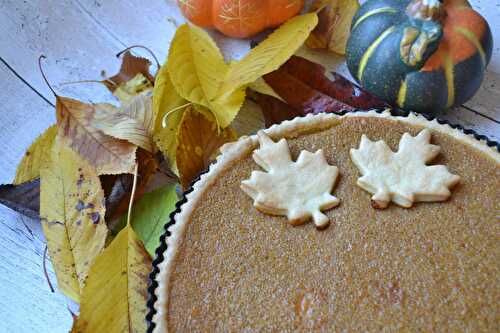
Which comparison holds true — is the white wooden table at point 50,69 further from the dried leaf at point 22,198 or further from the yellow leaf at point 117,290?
the yellow leaf at point 117,290

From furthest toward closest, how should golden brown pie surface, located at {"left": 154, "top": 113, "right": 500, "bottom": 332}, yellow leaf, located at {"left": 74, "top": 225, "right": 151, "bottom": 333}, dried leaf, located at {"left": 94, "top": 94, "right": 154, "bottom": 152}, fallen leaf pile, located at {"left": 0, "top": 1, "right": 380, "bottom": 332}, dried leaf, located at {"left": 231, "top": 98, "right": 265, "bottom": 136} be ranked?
dried leaf, located at {"left": 231, "top": 98, "right": 265, "bottom": 136}
dried leaf, located at {"left": 94, "top": 94, "right": 154, "bottom": 152}
fallen leaf pile, located at {"left": 0, "top": 1, "right": 380, "bottom": 332}
yellow leaf, located at {"left": 74, "top": 225, "right": 151, "bottom": 333}
golden brown pie surface, located at {"left": 154, "top": 113, "right": 500, "bottom": 332}

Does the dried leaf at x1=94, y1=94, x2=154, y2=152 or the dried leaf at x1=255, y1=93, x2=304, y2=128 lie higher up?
the dried leaf at x1=94, y1=94, x2=154, y2=152

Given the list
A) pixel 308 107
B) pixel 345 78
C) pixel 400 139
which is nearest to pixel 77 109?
pixel 308 107

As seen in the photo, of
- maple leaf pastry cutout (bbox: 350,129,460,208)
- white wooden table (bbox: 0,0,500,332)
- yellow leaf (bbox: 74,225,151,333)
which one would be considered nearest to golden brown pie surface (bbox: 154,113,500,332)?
maple leaf pastry cutout (bbox: 350,129,460,208)

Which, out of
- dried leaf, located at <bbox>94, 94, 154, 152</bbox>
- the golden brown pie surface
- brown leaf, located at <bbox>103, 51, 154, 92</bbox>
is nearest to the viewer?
the golden brown pie surface

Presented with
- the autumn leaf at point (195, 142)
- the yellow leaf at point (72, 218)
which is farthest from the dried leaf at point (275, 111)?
the yellow leaf at point (72, 218)

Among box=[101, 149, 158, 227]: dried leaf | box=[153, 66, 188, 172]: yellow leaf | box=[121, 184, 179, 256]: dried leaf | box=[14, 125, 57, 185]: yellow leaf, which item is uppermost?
box=[14, 125, 57, 185]: yellow leaf

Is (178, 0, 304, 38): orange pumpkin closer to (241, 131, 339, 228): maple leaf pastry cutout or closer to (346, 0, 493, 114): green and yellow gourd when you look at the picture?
(346, 0, 493, 114): green and yellow gourd
